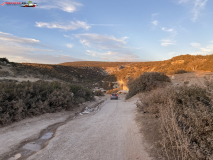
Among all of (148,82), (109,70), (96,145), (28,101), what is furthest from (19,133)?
(109,70)

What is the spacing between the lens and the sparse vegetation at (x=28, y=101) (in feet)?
24.7

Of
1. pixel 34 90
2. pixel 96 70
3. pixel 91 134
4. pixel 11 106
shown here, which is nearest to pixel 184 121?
pixel 91 134

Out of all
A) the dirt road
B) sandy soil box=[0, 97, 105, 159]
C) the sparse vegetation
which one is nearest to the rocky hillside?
the sparse vegetation

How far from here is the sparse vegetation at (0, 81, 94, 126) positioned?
7.54 m

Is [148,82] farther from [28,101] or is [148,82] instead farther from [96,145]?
[96,145]

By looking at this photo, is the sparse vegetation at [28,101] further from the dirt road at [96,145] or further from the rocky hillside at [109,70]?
the rocky hillside at [109,70]

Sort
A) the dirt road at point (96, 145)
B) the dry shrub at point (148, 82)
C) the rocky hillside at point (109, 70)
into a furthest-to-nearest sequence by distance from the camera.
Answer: the rocky hillside at point (109, 70), the dry shrub at point (148, 82), the dirt road at point (96, 145)

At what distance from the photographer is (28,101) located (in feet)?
29.4

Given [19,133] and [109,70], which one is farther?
[109,70]

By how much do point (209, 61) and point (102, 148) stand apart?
29.5 m

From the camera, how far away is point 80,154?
4195mm

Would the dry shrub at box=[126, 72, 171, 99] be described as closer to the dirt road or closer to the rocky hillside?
the rocky hillside

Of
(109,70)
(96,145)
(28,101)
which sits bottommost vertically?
(96,145)

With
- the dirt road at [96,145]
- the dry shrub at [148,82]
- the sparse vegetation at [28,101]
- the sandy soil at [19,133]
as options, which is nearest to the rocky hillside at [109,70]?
the dry shrub at [148,82]
